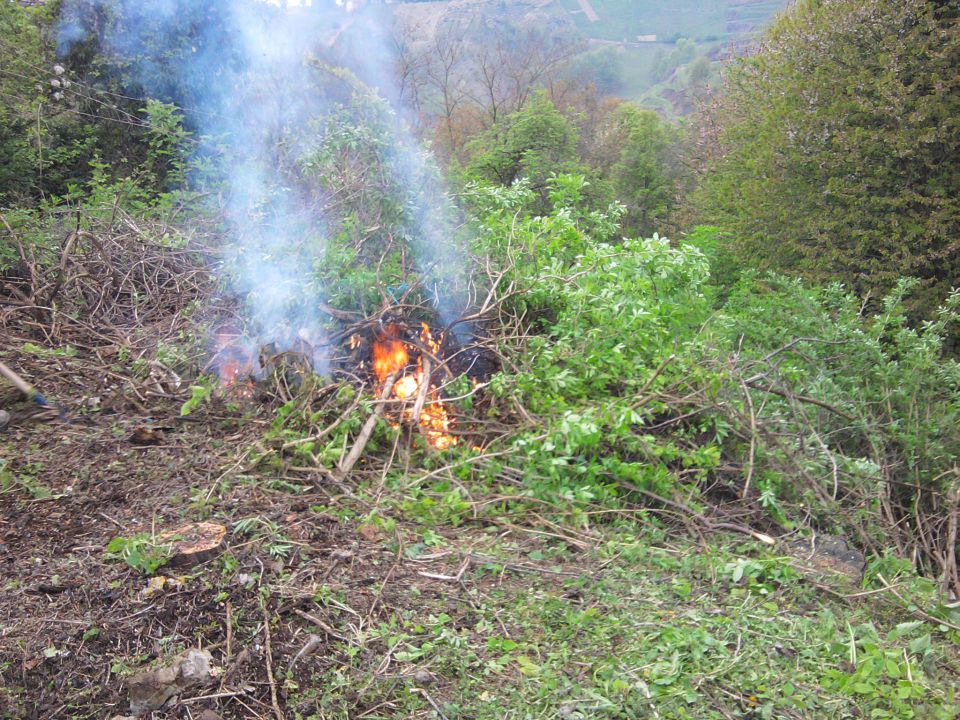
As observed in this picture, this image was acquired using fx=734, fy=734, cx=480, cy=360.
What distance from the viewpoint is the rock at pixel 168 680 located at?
263 cm

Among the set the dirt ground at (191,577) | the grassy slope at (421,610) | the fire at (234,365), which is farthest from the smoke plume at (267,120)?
the grassy slope at (421,610)

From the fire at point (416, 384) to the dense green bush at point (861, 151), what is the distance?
6092 millimetres

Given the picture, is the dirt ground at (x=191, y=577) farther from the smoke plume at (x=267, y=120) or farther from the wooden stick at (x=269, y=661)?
the smoke plume at (x=267, y=120)

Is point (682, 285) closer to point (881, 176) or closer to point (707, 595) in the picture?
point (707, 595)

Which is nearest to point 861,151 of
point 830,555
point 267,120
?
point 830,555

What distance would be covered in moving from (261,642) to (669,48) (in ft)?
85.5

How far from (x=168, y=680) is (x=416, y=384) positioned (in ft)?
8.47

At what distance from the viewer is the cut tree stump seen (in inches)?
125

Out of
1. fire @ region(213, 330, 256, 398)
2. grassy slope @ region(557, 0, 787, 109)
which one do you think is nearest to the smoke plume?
fire @ region(213, 330, 256, 398)

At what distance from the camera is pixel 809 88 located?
9477 mm

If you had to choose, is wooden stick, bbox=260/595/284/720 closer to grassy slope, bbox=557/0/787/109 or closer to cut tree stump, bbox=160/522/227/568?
cut tree stump, bbox=160/522/227/568

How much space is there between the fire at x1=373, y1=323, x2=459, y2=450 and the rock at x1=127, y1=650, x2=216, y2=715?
6.75ft

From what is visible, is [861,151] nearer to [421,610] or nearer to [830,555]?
[830,555]

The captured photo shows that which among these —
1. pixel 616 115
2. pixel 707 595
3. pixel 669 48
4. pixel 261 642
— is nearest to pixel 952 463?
pixel 707 595
